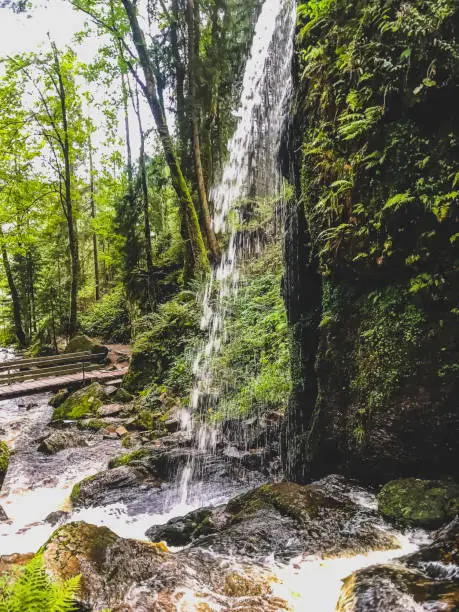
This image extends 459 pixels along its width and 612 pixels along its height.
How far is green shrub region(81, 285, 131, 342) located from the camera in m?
21.2

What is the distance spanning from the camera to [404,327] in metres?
4.14

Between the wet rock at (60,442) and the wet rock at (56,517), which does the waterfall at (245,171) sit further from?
the wet rock at (56,517)

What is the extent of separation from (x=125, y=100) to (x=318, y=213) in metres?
21.2

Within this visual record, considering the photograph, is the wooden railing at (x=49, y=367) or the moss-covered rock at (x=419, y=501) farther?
the wooden railing at (x=49, y=367)

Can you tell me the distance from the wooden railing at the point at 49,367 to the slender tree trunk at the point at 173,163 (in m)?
5.29

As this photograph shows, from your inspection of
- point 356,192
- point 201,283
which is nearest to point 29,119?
point 201,283

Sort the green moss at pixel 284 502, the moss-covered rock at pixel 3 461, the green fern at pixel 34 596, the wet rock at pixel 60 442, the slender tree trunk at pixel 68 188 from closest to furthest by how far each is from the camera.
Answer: the green fern at pixel 34 596 < the green moss at pixel 284 502 < the moss-covered rock at pixel 3 461 < the wet rock at pixel 60 442 < the slender tree trunk at pixel 68 188

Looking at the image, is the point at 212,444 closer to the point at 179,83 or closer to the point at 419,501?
the point at 419,501

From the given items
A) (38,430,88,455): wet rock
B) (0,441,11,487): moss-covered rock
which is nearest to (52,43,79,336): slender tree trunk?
(38,430,88,455): wet rock

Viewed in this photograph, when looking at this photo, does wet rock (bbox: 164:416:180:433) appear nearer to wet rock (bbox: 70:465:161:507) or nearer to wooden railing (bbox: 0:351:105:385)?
wet rock (bbox: 70:465:161:507)

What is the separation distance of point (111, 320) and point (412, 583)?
21102 mm

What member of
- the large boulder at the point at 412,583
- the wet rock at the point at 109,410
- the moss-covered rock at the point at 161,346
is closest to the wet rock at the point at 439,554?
the large boulder at the point at 412,583

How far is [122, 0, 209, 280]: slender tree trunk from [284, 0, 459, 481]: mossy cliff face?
29.0ft

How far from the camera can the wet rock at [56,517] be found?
5.66 meters
